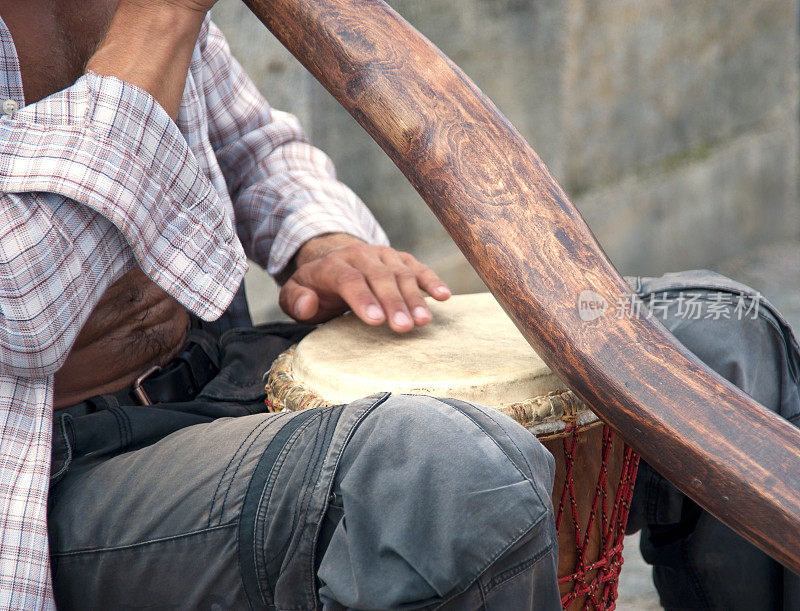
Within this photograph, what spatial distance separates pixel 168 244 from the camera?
3.55 ft

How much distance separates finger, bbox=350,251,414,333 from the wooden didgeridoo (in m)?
0.23

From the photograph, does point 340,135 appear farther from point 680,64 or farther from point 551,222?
point 551,222

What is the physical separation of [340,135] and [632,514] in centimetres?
184

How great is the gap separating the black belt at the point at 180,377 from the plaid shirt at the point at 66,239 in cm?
23

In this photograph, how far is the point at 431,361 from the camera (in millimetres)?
1196

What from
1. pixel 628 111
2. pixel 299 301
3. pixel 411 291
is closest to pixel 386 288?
pixel 411 291

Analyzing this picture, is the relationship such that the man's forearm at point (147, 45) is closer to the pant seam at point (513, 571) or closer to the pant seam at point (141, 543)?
the pant seam at point (141, 543)

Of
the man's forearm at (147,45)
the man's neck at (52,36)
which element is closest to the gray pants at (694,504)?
the man's forearm at (147,45)

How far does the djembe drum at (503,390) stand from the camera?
1.13m

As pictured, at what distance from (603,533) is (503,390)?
35 centimetres

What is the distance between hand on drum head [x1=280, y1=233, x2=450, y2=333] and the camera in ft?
4.33

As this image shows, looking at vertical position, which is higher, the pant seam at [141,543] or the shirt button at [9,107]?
the shirt button at [9,107]

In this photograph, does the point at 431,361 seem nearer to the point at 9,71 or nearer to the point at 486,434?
the point at 486,434

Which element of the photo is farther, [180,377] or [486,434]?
[180,377]
